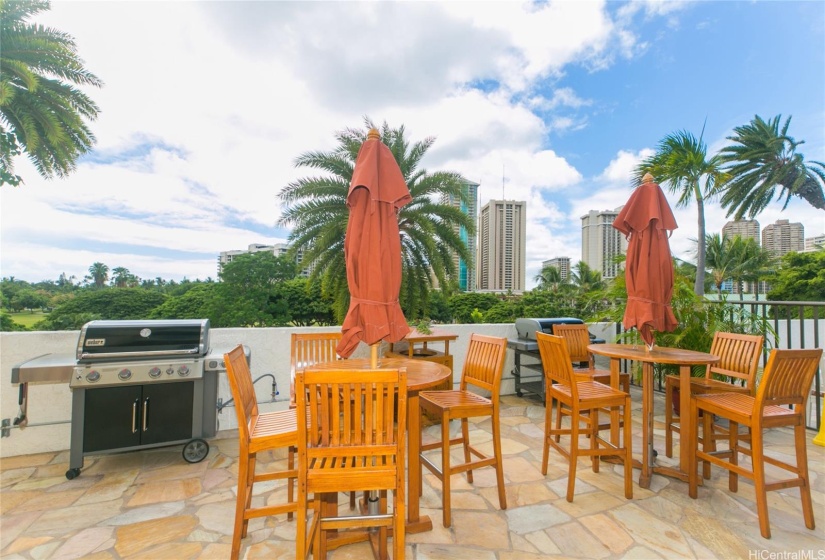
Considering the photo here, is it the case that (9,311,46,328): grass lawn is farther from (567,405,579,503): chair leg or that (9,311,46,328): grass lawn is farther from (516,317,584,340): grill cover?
(567,405,579,503): chair leg

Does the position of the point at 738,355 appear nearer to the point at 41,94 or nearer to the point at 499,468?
the point at 499,468

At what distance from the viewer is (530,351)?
183 inches

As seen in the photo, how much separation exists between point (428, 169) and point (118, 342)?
618cm

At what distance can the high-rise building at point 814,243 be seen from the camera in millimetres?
23177

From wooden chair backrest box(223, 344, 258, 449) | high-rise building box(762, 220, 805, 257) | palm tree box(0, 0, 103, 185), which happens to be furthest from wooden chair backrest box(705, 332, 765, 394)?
high-rise building box(762, 220, 805, 257)

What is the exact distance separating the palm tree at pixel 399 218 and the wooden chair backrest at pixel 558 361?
15.5ft

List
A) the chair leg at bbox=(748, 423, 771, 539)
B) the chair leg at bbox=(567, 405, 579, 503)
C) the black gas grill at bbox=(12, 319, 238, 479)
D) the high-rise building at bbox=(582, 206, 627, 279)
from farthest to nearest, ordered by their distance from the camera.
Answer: the high-rise building at bbox=(582, 206, 627, 279) < the black gas grill at bbox=(12, 319, 238, 479) < the chair leg at bbox=(567, 405, 579, 503) < the chair leg at bbox=(748, 423, 771, 539)

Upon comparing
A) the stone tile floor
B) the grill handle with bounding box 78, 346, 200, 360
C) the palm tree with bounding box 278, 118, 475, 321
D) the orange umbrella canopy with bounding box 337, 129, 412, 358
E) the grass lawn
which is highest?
the palm tree with bounding box 278, 118, 475, 321

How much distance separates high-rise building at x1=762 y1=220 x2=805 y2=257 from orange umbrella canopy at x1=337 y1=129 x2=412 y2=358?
33409 millimetres

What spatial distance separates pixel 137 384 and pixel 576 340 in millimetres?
4099

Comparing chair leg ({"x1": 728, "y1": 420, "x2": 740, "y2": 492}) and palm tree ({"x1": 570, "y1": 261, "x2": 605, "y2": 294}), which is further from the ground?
palm tree ({"x1": 570, "y1": 261, "x2": 605, "y2": 294})

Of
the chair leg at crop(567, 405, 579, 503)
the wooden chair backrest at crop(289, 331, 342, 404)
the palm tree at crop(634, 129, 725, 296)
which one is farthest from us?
the palm tree at crop(634, 129, 725, 296)

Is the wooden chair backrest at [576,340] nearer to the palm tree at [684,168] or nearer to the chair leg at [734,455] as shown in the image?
the chair leg at [734,455]

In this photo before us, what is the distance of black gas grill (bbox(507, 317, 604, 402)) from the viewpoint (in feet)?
15.2
